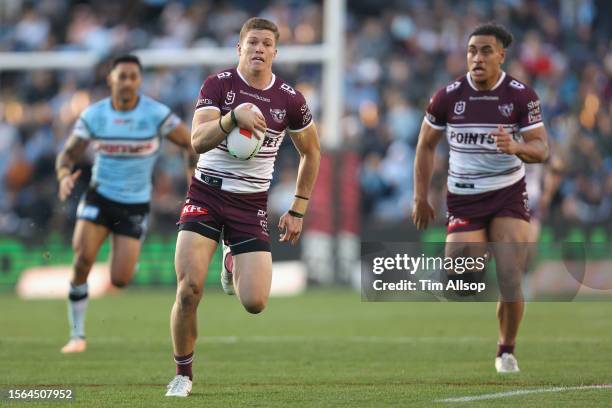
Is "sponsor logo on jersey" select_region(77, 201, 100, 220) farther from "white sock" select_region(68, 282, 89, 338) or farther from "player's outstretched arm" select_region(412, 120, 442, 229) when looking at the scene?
"player's outstretched arm" select_region(412, 120, 442, 229)

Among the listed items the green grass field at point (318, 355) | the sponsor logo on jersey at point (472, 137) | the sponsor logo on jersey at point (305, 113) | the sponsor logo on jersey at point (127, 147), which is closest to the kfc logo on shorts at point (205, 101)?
the sponsor logo on jersey at point (305, 113)

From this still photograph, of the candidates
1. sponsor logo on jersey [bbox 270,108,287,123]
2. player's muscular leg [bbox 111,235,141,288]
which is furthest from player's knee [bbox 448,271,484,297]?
player's muscular leg [bbox 111,235,141,288]

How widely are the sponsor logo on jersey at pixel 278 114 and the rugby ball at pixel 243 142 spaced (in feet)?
1.44

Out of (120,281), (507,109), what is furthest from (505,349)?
(120,281)

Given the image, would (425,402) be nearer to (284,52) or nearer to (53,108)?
(284,52)

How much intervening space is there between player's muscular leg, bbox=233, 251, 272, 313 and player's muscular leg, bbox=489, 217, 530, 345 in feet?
7.59

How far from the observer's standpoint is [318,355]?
12.2 m

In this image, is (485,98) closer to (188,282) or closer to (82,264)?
(188,282)

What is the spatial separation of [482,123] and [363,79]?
14728 millimetres

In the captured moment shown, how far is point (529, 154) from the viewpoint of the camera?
9.85m

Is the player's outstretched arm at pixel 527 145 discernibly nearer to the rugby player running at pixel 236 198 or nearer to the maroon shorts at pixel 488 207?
the maroon shorts at pixel 488 207

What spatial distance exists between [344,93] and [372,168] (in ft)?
7.69

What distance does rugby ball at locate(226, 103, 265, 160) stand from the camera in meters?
8.81

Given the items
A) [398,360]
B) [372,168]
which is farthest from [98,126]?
[372,168]
